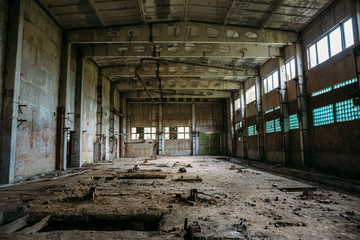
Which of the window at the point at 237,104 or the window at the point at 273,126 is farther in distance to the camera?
the window at the point at 237,104

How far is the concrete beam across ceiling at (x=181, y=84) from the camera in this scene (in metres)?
19.2

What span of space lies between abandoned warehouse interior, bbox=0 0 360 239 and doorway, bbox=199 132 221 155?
7.22m

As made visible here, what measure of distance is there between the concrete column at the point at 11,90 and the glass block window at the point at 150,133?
17455mm

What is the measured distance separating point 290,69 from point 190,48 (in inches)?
234

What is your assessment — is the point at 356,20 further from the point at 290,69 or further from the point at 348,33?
the point at 290,69

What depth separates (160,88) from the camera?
1872 cm

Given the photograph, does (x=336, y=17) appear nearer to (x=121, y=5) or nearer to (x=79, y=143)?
(x=121, y=5)

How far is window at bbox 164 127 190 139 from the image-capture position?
25.3 meters

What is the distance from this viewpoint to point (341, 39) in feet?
29.3

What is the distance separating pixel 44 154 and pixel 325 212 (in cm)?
1044

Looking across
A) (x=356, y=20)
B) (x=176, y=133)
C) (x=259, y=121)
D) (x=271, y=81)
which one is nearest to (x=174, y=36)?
(x=271, y=81)

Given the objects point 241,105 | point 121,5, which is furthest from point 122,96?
point 121,5

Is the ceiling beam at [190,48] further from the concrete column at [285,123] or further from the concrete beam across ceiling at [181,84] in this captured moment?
the concrete beam across ceiling at [181,84]

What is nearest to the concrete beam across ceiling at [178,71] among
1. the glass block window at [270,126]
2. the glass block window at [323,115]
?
the glass block window at [270,126]
